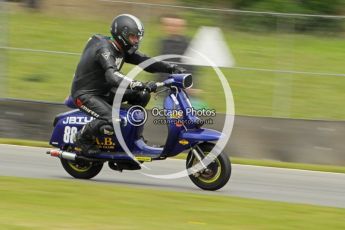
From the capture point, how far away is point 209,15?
15.6m

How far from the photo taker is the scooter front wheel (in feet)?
33.6

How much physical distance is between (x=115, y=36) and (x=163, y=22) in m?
3.50

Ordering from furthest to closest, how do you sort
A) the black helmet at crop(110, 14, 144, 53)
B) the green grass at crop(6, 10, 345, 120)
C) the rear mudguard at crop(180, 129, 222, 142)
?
the green grass at crop(6, 10, 345, 120)
the black helmet at crop(110, 14, 144, 53)
the rear mudguard at crop(180, 129, 222, 142)

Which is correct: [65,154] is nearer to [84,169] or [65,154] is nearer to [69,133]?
[69,133]

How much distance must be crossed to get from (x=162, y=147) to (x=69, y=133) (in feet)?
3.86

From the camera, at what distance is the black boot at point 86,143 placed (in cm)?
1084

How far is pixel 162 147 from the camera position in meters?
10.8

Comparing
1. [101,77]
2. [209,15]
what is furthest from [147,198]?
[209,15]

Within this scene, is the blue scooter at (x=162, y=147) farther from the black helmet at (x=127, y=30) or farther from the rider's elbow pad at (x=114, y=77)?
the black helmet at (x=127, y=30)

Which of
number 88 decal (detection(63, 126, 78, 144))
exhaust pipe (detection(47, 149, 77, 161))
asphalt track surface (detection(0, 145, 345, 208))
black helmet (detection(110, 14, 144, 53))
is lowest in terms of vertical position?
asphalt track surface (detection(0, 145, 345, 208))

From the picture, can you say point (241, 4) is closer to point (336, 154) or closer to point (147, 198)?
point (336, 154)

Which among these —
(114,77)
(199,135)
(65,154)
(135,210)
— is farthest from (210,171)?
(65,154)

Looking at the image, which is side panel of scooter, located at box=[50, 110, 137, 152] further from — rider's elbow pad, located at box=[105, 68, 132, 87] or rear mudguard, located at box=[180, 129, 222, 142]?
rear mudguard, located at box=[180, 129, 222, 142]
